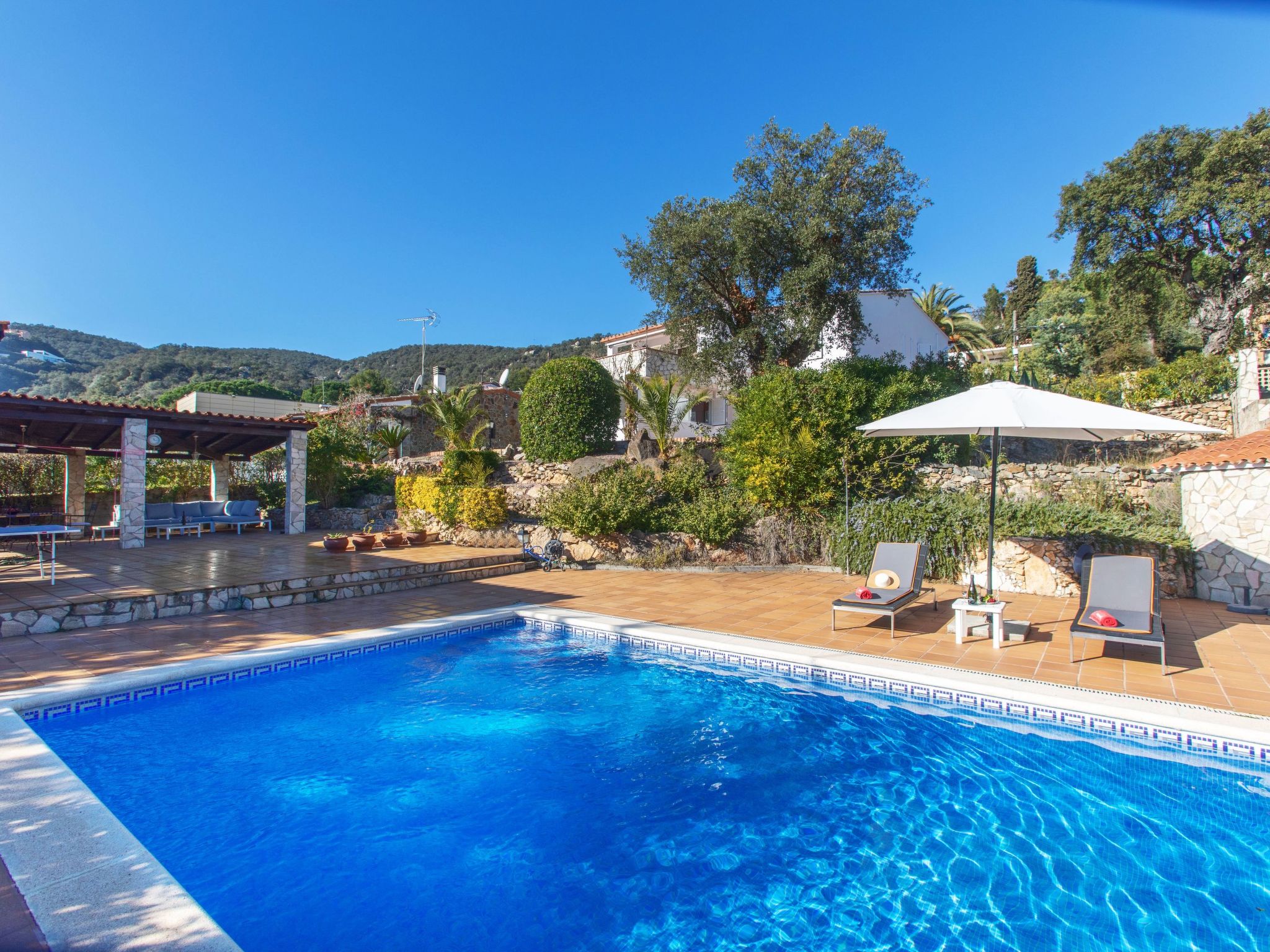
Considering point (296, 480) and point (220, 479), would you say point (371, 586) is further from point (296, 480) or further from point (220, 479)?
point (220, 479)

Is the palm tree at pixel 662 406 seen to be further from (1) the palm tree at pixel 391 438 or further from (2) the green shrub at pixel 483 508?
(1) the palm tree at pixel 391 438

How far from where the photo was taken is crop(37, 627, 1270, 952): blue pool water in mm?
3119

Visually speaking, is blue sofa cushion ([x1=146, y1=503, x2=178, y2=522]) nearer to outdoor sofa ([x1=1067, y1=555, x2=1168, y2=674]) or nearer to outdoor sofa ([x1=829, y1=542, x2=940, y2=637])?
outdoor sofa ([x1=829, y1=542, x2=940, y2=637])

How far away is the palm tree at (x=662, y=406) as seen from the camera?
15.8 metres

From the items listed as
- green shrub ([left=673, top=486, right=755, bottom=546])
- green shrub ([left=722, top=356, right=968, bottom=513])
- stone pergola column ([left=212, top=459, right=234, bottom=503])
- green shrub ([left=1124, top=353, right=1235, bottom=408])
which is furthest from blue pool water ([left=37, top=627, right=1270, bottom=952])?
green shrub ([left=1124, top=353, right=1235, bottom=408])

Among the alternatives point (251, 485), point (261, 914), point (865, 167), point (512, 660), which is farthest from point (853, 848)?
point (251, 485)

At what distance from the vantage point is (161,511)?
17.1m

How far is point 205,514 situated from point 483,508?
8862mm

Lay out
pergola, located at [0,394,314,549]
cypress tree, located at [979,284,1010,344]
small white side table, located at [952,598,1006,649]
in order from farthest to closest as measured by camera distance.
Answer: cypress tree, located at [979,284,1010,344] < pergola, located at [0,394,314,549] < small white side table, located at [952,598,1006,649]

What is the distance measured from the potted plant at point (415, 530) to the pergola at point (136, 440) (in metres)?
3.11

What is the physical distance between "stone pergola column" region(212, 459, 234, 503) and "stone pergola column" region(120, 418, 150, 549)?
519 centimetres

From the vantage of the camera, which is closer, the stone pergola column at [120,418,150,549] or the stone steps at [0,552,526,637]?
the stone steps at [0,552,526,637]

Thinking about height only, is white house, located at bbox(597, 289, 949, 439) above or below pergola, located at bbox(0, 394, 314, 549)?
above

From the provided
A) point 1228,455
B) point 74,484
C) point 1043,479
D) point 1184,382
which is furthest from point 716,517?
point 74,484
